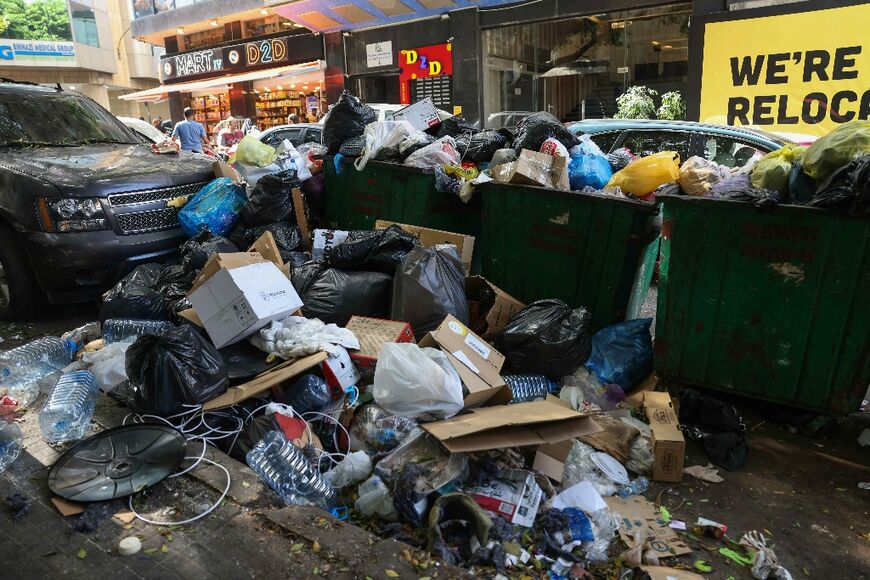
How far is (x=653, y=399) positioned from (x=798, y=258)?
3.41ft

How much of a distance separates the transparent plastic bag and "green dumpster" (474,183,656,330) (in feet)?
7.48

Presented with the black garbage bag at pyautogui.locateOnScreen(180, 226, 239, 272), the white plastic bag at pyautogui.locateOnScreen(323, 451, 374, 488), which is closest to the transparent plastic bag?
the black garbage bag at pyautogui.locateOnScreen(180, 226, 239, 272)

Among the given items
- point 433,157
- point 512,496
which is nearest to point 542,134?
point 433,157

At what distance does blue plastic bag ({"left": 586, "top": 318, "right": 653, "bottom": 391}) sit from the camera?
12.2 ft

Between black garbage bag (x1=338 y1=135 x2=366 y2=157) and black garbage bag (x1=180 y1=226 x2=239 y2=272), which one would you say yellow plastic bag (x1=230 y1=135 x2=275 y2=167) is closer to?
black garbage bag (x1=338 y1=135 x2=366 y2=157)

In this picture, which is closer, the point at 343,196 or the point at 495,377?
the point at 495,377

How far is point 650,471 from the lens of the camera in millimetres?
3025

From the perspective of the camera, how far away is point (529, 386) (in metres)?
3.54

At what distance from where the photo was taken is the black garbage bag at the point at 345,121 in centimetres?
550

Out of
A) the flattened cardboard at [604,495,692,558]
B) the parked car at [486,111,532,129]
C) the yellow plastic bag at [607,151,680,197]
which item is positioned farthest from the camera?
the parked car at [486,111,532,129]

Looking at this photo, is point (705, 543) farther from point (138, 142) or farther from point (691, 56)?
point (691, 56)

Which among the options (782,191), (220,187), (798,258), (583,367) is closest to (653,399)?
(583,367)

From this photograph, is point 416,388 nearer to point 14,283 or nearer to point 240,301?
point 240,301

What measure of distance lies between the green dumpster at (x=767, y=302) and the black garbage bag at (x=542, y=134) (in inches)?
58.1
